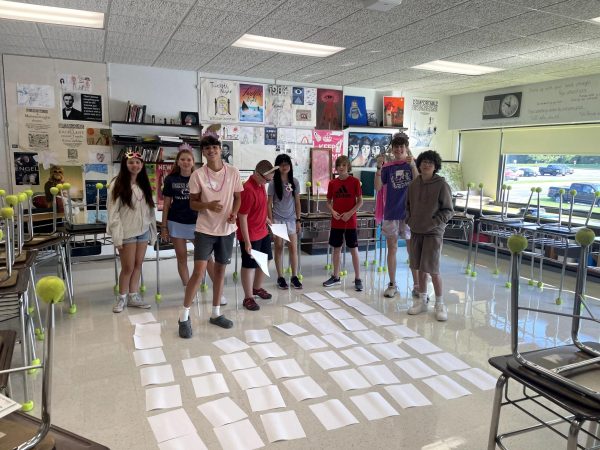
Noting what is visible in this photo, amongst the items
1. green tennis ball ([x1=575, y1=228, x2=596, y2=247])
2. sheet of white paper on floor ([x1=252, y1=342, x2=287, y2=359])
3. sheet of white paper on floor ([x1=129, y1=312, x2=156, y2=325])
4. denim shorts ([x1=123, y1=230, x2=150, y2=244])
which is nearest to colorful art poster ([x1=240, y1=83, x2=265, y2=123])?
denim shorts ([x1=123, y1=230, x2=150, y2=244])

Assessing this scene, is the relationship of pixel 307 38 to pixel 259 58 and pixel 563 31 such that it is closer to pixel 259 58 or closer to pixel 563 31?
pixel 259 58

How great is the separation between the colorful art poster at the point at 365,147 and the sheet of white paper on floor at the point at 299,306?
3.91 metres

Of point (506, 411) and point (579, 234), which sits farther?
point (506, 411)

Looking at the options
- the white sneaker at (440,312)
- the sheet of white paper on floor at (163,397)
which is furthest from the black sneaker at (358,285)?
the sheet of white paper on floor at (163,397)

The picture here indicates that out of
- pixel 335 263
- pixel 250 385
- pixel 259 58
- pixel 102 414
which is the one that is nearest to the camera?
pixel 102 414

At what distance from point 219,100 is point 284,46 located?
6.30 feet

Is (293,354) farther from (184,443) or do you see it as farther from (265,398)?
(184,443)

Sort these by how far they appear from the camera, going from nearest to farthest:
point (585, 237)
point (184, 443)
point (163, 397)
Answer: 1. point (585, 237)
2. point (184, 443)
3. point (163, 397)

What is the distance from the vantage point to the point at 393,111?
763 cm

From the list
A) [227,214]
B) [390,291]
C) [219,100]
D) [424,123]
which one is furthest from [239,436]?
[424,123]

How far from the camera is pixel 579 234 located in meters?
1.69

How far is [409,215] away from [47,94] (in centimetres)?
477

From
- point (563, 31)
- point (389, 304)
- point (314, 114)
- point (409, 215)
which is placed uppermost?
point (563, 31)

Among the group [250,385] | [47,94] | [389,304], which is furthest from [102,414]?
[47,94]
